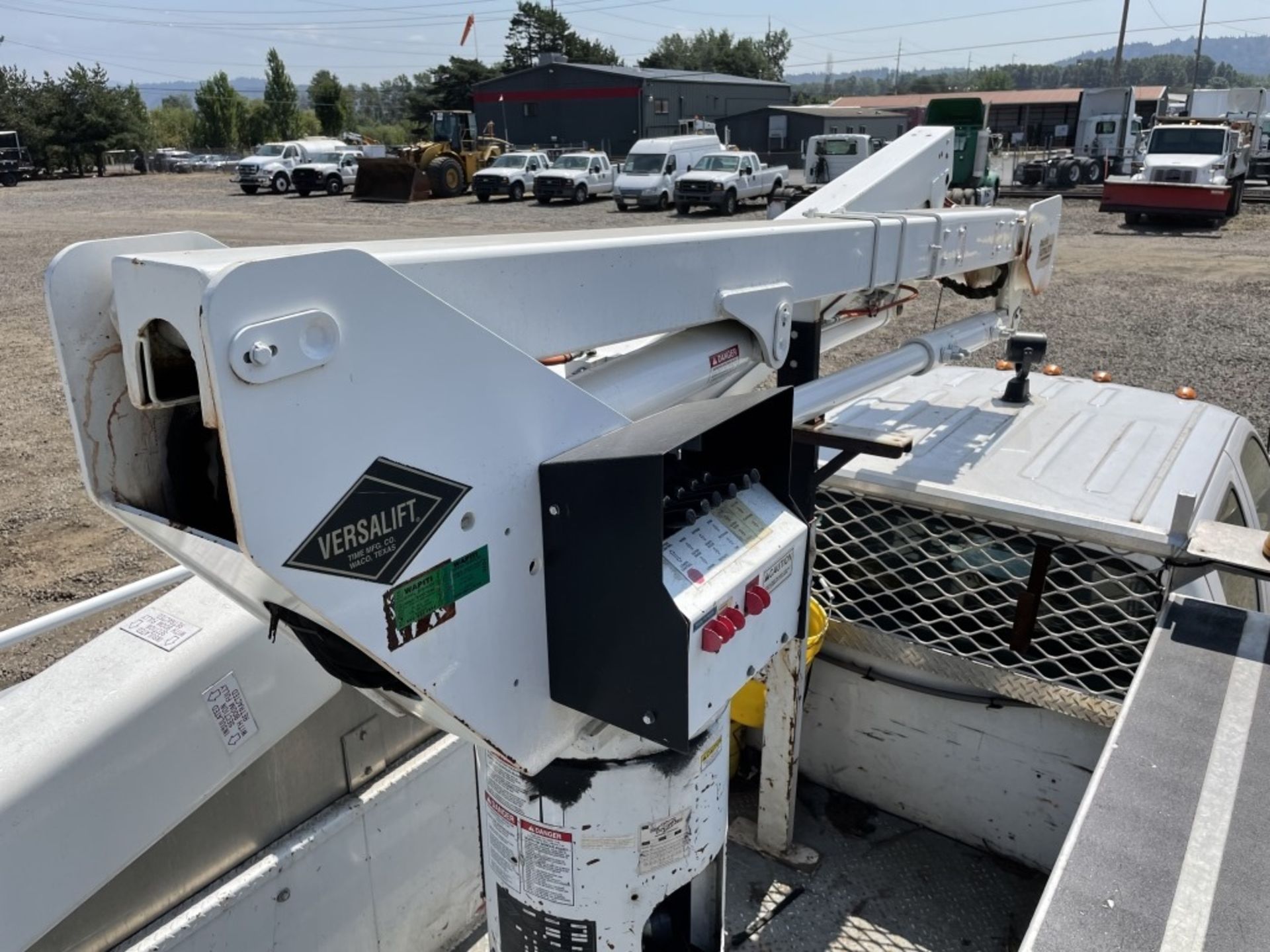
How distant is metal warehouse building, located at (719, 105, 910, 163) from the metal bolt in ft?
133

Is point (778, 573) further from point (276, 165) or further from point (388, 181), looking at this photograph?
point (276, 165)

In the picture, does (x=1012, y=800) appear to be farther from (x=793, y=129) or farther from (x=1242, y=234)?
(x=793, y=129)

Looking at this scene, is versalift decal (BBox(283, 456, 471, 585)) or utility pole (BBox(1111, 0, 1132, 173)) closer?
versalift decal (BBox(283, 456, 471, 585))

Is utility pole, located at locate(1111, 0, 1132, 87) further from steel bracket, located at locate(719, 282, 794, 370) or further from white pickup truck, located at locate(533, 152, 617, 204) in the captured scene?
steel bracket, located at locate(719, 282, 794, 370)

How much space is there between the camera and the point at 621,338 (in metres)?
1.64

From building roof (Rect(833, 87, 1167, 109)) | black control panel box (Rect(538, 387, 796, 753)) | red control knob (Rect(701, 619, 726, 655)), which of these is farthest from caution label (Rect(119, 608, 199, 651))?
building roof (Rect(833, 87, 1167, 109))

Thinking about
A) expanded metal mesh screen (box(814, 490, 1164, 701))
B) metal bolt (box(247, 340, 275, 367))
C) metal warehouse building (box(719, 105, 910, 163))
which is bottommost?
expanded metal mesh screen (box(814, 490, 1164, 701))

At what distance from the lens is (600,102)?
150ft

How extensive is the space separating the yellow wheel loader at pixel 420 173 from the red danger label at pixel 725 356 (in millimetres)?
27139

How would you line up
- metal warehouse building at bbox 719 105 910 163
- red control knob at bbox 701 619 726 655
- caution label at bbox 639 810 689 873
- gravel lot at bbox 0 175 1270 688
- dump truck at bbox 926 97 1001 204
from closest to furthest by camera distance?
red control knob at bbox 701 619 726 655
caution label at bbox 639 810 689 873
gravel lot at bbox 0 175 1270 688
dump truck at bbox 926 97 1001 204
metal warehouse building at bbox 719 105 910 163

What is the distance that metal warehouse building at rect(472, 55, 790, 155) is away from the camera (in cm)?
4512

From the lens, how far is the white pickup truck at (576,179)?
25797 millimetres

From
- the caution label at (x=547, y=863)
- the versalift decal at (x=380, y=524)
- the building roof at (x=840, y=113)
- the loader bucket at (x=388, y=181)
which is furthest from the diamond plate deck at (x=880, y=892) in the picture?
the building roof at (x=840, y=113)

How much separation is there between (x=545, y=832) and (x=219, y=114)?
6884 cm
